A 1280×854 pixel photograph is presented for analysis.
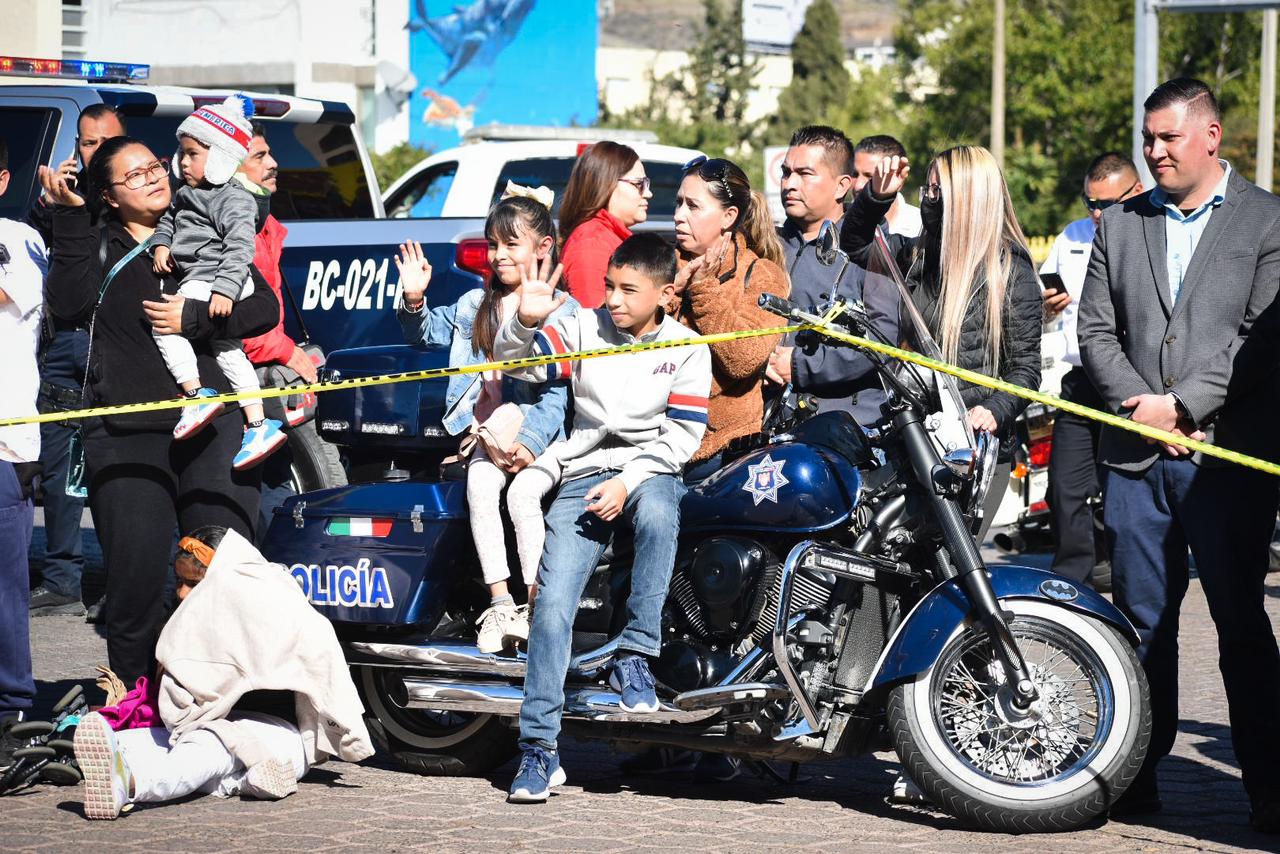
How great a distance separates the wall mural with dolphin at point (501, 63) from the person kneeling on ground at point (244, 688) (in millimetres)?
45625

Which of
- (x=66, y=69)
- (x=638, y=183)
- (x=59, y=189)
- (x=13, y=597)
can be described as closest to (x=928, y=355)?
(x=638, y=183)

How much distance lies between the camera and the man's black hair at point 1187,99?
536 cm

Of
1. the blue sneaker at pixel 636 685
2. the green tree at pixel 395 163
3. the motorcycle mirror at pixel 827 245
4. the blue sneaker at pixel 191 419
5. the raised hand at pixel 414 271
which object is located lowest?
the blue sneaker at pixel 636 685

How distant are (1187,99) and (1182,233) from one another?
408mm

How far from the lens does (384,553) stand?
238 inches

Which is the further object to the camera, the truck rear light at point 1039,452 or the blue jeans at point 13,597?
the truck rear light at point 1039,452

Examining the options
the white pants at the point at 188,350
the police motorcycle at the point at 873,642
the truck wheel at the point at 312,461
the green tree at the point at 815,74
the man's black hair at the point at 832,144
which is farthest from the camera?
the green tree at the point at 815,74

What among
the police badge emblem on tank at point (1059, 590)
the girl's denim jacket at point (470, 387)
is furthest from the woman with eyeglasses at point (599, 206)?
the police badge emblem on tank at point (1059, 590)

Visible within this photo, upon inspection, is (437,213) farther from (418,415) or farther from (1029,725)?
(1029,725)

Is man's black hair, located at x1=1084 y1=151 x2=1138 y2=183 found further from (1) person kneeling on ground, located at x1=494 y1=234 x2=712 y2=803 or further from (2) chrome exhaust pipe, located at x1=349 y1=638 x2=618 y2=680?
(2) chrome exhaust pipe, located at x1=349 y1=638 x2=618 y2=680

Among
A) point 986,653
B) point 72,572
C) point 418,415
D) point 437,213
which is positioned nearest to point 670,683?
point 986,653

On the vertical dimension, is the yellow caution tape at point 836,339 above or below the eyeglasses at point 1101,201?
below

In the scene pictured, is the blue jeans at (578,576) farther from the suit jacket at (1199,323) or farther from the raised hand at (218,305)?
the raised hand at (218,305)

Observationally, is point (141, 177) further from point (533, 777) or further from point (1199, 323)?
point (1199, 323)
